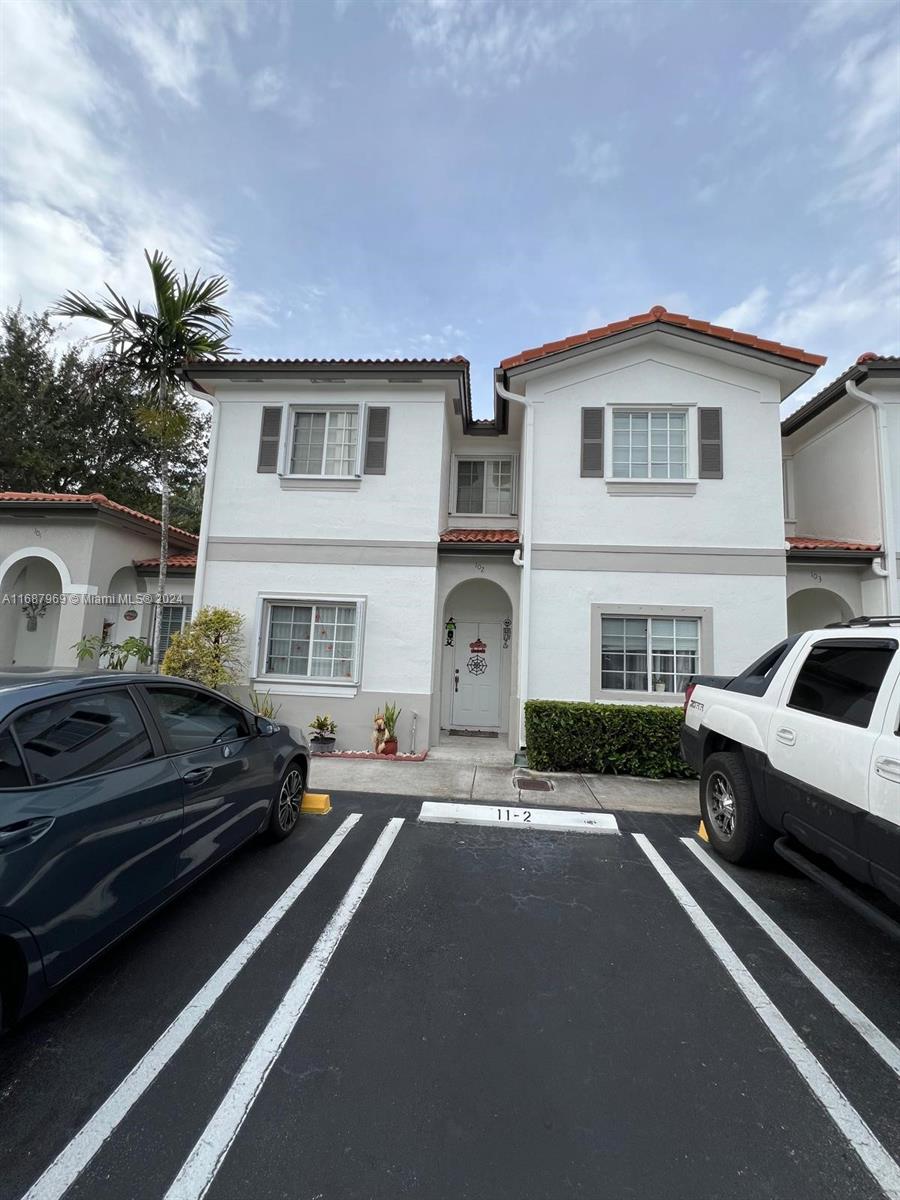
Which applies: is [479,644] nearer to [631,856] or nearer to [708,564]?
[708,564]

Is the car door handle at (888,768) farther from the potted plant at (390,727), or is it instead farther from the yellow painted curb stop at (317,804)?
the potted plant at (390,727)

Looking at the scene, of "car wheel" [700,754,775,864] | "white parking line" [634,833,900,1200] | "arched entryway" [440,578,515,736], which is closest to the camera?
"white parking line" [634,833,900,1200]

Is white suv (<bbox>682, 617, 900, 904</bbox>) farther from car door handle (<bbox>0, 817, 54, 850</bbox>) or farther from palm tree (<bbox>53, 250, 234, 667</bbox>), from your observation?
palm tree (<bbox>53, 250, 234, 667</bbox>)

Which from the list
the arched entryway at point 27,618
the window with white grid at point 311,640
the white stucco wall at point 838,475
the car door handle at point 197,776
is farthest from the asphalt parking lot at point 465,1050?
the arched entryway at point 27,618

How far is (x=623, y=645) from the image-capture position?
27.3ft

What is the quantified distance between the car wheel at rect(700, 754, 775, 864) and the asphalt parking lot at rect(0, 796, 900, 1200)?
38cm

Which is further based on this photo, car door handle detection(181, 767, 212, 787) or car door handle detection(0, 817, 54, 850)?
car door handle detection(181, 767, 212, 787)

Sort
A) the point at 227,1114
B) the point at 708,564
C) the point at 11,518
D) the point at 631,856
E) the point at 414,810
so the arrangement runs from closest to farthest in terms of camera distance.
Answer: the point at 227,1114 < the point at 631,856 < the point at 414,810 < the point at 708,564 < the point at 11,518

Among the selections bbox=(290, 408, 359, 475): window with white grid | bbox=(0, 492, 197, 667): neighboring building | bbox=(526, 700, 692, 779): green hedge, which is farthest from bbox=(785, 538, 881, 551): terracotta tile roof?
bbox=(0, 492, 197, 667): neighboring building

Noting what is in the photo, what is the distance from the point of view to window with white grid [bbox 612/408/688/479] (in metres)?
8.70

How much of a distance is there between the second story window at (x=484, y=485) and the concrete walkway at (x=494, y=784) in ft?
17.4

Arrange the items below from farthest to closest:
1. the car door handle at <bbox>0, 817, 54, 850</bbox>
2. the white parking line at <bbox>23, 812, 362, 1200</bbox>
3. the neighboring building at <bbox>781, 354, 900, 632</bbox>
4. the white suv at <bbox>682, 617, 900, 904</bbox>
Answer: the neighboring building at <bbox>781, 354, 900, 632</bbox> → the white suv at <bbox>682, 617, 900, 904</bbox> → the car door handle at <bbox>0, 817, 54, 850</bbox> → the white parking line at <bbox>23, 812, 362, 1200</bbox>

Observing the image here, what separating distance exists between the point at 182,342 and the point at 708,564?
9.77m

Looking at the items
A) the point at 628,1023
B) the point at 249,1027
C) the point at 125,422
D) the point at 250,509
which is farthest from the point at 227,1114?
the point at 125,422
